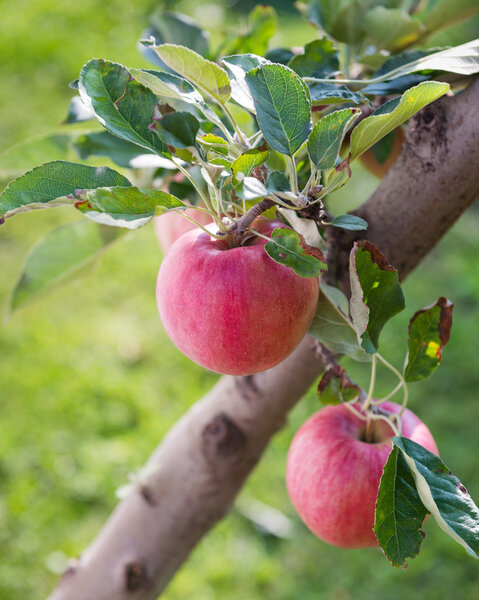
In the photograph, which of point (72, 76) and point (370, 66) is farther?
point (72, 76)

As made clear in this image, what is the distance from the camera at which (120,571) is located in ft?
2.68

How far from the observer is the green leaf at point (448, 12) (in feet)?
2.51

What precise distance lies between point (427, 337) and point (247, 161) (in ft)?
0.81

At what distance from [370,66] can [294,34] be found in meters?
2.74

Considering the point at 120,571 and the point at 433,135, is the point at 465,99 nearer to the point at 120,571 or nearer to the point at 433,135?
the point at 433,135

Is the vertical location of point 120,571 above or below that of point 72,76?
below

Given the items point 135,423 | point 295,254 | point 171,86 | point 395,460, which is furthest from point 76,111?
point 135,423

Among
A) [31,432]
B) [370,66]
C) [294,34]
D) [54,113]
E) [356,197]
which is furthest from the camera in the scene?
[294,34]

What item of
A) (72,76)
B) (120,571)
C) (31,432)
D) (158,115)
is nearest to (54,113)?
(72,76)

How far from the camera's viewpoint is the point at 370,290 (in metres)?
0.51

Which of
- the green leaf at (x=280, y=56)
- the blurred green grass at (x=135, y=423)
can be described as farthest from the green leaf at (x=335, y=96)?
the blurred green grass at (x=135, y=423)

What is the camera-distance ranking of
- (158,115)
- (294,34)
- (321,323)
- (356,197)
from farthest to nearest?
(294,34)
(356,197)
(321,323)
(158,115)

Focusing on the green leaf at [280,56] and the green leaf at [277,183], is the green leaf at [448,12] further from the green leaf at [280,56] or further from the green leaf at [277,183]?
the green leaf at [277,183]

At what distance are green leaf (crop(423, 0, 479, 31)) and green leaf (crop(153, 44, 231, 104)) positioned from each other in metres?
0.41
